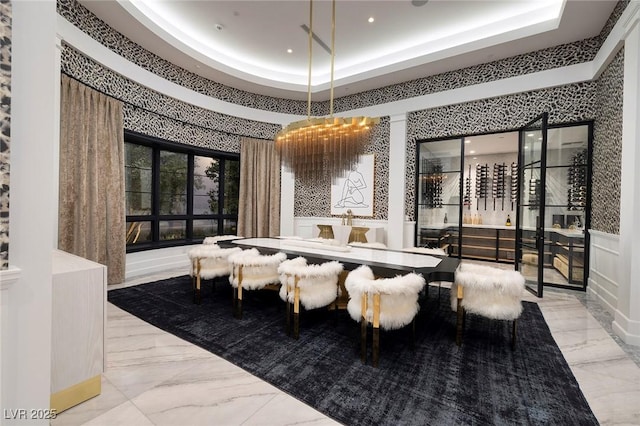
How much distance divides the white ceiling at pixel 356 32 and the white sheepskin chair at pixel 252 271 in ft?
11.3

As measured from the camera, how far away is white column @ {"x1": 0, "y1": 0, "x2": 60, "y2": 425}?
1218 mm

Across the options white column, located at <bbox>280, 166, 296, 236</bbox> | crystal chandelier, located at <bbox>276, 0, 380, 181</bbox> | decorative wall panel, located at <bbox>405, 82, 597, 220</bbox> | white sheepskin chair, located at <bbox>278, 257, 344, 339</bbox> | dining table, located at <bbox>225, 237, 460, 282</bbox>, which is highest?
decorative wall panel, located at <bbox>405, 82, 597, 220</bbox>

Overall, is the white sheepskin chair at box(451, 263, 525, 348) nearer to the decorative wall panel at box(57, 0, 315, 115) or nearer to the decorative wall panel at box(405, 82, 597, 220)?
the decorative wall panel at box(405, 82, 597, 220)

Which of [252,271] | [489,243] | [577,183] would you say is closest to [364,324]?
[252,271]

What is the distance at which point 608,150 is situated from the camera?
348 cm

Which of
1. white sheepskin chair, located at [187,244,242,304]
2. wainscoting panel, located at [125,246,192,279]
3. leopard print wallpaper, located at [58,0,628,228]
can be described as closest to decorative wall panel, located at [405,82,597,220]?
leopard print wallpaper, located at [58,0,628,228]

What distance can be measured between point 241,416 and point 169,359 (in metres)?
0.97

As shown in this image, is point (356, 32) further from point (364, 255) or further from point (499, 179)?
point (499, 179)

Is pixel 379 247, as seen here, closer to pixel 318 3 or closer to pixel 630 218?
pixel 630 218

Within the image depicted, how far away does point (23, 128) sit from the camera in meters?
1.24

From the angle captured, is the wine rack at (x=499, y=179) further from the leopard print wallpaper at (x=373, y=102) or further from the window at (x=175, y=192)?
the window at (x=175, y=192)

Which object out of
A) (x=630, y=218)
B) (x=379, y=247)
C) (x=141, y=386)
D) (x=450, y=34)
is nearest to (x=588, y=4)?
(x=450, y=34)

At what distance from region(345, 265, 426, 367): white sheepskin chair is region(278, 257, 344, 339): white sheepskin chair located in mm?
401

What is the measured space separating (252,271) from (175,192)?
341cm
